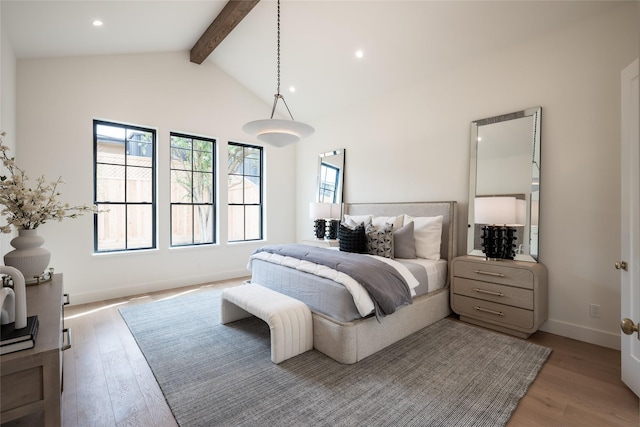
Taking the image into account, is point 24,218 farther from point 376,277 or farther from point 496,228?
point 496,228

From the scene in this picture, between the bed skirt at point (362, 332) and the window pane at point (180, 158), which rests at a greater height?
the window pane at point (180, 158)

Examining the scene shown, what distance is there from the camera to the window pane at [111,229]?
4.10 meters

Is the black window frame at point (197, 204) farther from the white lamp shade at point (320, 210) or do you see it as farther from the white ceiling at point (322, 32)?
the white lamp shade at point (320, 210)

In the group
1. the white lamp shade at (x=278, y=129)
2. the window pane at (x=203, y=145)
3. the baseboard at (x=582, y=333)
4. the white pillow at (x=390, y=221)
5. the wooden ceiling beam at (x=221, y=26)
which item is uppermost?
the wooden ceiling beam at (x=221, y=26)

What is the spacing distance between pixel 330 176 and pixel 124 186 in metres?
3.19

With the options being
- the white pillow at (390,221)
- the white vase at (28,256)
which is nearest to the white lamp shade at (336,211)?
the white pillow at (390,221)

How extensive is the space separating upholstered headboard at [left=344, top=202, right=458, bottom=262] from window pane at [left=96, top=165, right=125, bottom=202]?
371 centimetres

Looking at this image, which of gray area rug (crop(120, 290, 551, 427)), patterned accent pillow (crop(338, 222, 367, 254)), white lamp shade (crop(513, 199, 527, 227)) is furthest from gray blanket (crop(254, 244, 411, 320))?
white lamp shade (crop(513, 199, 527, 227))

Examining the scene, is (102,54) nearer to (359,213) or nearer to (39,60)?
(39,60)

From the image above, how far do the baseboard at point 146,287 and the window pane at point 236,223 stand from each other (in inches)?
25.4

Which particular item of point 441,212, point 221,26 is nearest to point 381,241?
point 441,212

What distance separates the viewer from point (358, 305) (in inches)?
88.3

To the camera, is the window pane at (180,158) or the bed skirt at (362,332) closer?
the bed skirt at (362,332)

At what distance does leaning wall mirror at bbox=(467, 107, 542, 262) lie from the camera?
2826 mm
